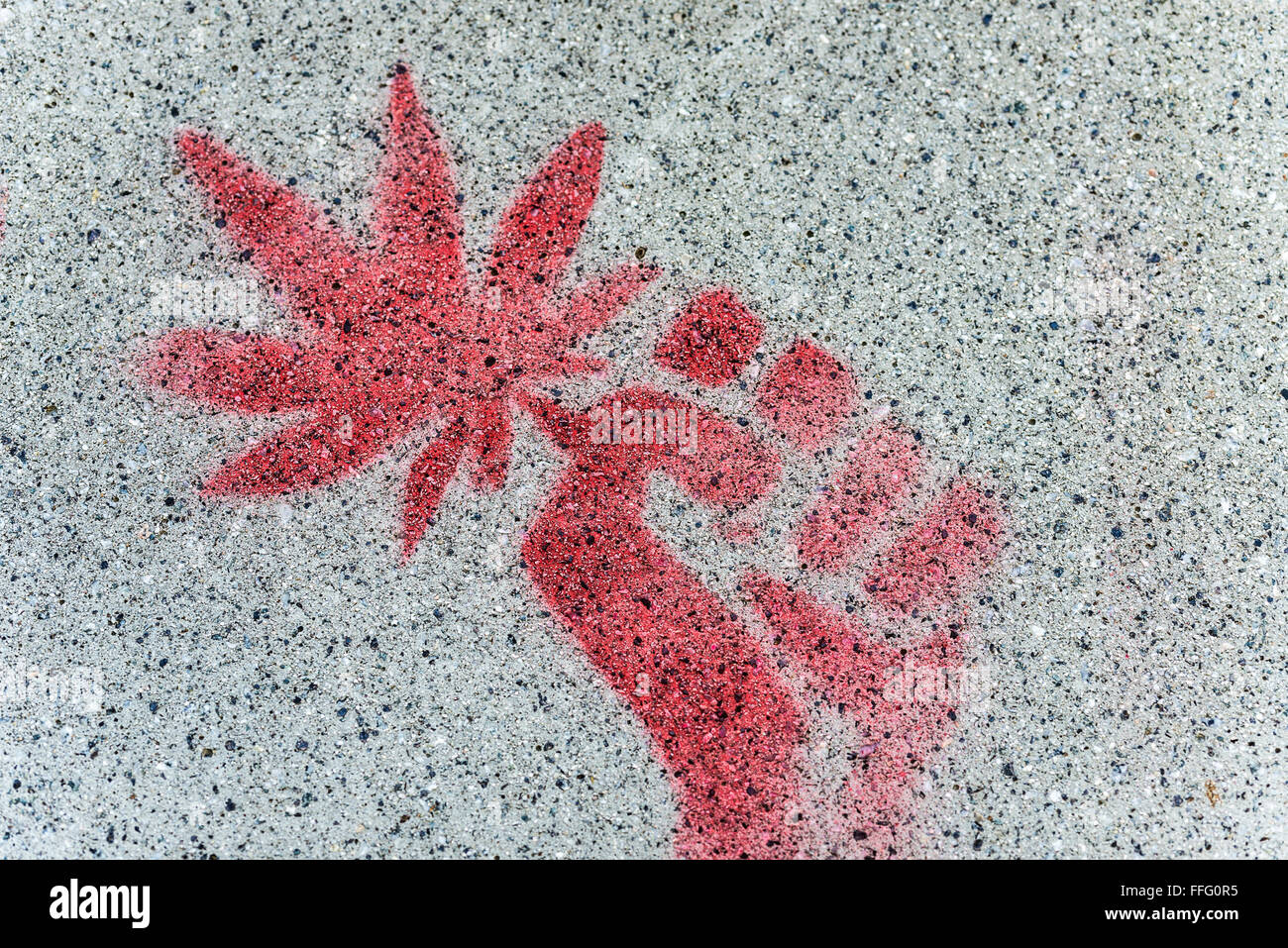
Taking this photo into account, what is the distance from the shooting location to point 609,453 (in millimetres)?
1979

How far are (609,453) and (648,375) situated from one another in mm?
197

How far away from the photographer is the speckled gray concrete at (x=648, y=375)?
195 centimetres

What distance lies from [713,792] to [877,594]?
1.90 ft

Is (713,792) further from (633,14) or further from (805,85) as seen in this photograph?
(633,14)

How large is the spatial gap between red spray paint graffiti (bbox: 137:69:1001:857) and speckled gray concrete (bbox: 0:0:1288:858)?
0.06 m

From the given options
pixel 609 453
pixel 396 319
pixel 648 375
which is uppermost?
pixel 396 319

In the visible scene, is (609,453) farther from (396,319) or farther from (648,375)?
(396,319)

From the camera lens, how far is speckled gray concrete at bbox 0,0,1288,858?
1946 millimetres

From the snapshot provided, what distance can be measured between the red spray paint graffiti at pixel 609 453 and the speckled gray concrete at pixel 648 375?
59mm

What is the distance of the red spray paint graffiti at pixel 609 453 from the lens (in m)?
1.95

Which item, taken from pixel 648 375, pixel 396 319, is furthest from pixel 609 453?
pixel 396 319

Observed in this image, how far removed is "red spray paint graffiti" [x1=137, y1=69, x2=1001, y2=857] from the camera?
1.95m

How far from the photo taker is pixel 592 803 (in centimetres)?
194
